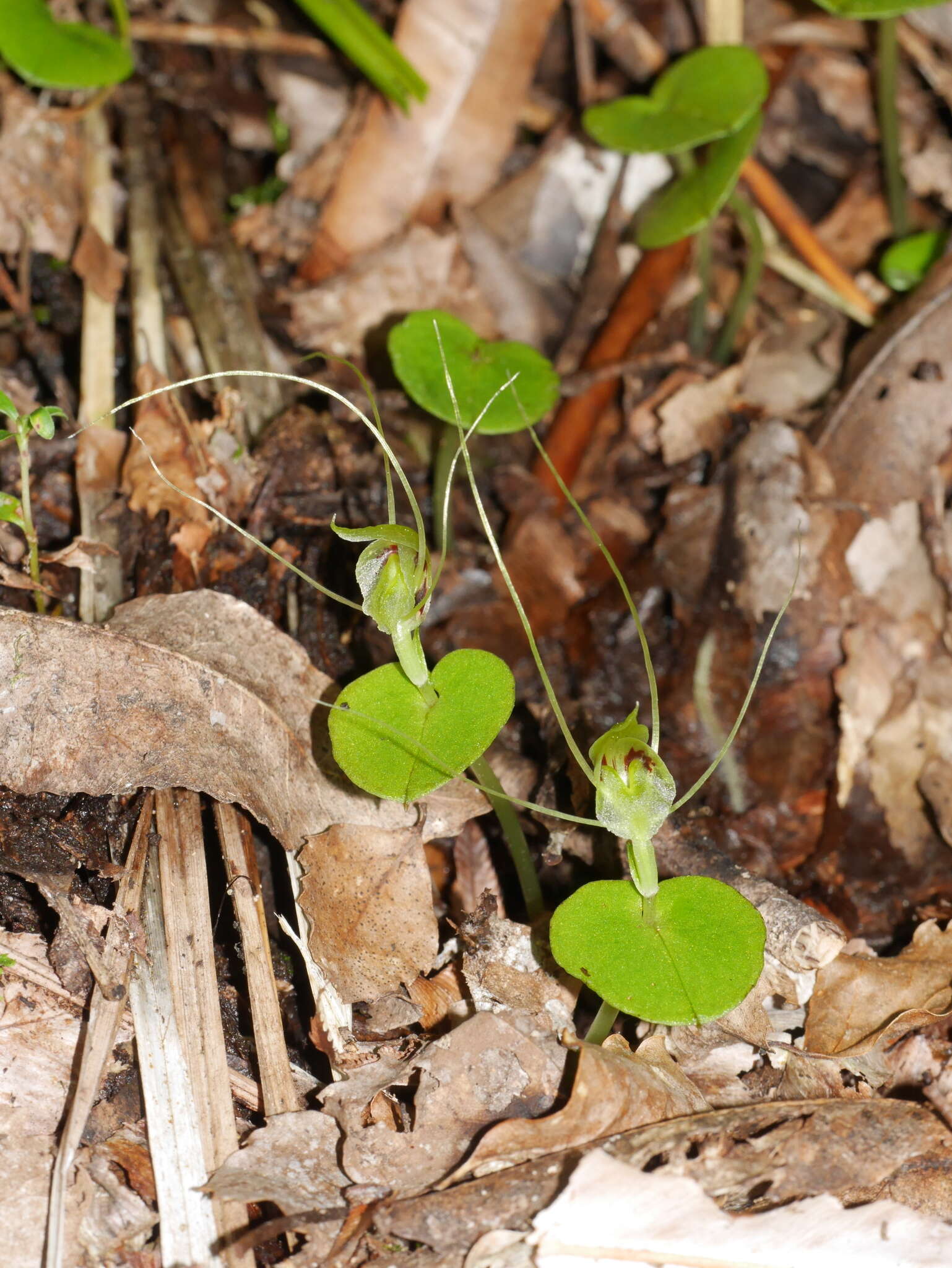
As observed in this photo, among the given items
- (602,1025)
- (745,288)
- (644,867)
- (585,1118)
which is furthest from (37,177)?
(585,1118)

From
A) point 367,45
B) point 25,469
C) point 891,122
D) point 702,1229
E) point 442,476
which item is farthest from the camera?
point 891,122

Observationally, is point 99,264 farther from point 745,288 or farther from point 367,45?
point 745,288

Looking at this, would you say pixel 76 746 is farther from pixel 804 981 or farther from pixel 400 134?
pixel 400 134

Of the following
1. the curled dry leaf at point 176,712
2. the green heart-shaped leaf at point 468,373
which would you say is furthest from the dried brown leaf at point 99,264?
the curled dry leaf at point 176,712

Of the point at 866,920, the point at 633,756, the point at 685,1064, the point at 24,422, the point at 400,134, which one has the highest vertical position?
the point at 400,134

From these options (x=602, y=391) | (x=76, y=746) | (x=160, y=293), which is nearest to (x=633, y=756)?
(x=76, y=746)

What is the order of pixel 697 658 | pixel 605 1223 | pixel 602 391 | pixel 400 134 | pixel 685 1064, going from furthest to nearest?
pixel 400 134 < pixel 602 391 < pixel 697 658 < pixel 685 1064 < pixel 605 1223
